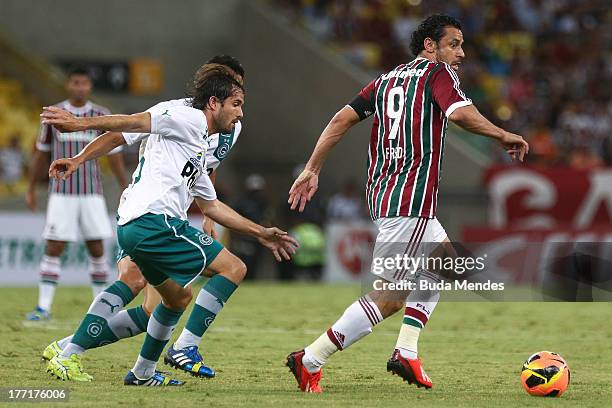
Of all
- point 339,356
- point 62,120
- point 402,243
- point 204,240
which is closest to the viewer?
point 62,120

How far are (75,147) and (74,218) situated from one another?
777mm

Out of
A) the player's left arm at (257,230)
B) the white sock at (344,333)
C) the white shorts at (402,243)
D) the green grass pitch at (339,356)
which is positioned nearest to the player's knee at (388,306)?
the white sock at (344,333)

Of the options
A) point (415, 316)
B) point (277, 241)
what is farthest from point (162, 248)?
point (415, 316)

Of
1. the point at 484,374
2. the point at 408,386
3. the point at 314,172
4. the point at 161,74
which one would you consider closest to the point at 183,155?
the point at 314,172

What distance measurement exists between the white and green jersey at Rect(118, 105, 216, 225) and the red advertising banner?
1578 cm

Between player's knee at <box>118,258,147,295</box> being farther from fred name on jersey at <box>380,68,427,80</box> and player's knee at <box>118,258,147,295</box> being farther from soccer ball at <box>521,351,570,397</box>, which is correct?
soccer ball at <box>521,351,570,397</box>

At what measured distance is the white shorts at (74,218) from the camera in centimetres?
1262

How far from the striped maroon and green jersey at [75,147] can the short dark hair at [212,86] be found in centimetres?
471

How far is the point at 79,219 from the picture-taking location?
1273 cm

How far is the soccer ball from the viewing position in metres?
7.44

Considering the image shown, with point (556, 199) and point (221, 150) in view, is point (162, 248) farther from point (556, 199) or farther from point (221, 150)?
point (556, 199)

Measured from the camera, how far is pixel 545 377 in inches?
294

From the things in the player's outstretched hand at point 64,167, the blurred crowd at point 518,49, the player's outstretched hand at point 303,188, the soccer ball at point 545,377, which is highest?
the blurred crowd at point 518,49

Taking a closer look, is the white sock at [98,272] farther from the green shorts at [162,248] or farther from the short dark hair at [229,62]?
the green shorts at [162,248]
